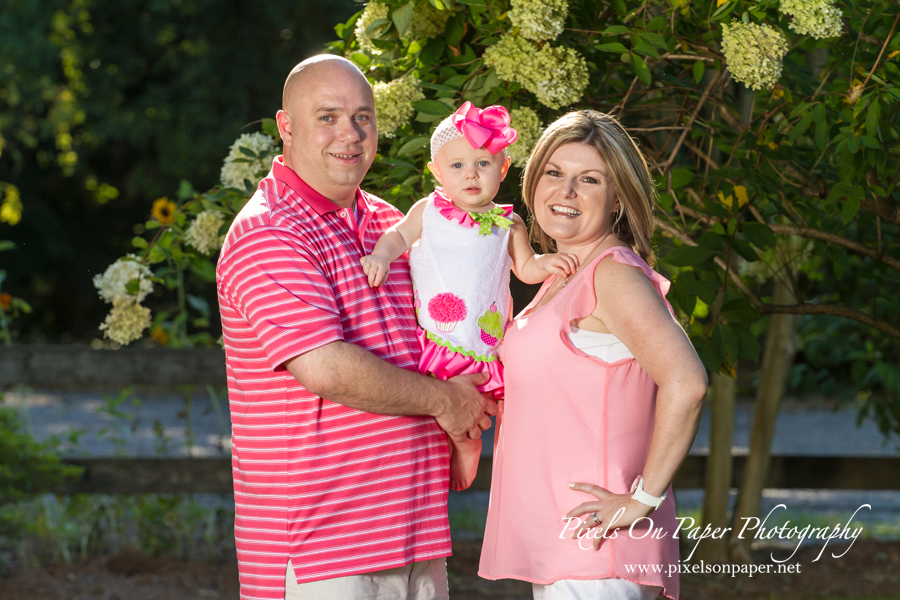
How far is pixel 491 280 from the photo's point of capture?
2.30 meters

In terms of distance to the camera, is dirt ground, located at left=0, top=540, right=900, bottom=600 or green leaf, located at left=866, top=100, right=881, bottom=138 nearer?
green leaf, located at left=866, top=100, right=881, bottom=138

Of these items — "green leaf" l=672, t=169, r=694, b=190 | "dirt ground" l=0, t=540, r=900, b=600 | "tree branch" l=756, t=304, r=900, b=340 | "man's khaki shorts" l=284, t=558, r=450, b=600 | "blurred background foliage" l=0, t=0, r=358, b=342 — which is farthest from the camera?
"blurred background foliage" l=0, t=0, r=358, b=342

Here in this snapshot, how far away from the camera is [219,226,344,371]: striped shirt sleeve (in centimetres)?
193

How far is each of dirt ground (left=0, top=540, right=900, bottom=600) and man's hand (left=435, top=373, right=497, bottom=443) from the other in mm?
2381

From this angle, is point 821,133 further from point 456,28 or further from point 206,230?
point 206,230

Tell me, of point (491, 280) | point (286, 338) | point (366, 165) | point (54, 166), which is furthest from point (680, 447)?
point (54, 166)

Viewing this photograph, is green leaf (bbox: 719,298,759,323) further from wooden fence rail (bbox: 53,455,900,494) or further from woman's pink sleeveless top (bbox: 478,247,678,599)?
wooden fence rail (bbox: 53,455,900,494)

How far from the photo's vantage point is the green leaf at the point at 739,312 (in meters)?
2.51

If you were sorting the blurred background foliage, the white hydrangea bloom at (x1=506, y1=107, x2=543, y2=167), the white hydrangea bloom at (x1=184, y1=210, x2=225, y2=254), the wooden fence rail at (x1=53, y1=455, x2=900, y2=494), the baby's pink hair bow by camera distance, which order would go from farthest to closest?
the blurred background foliage
the wooden fence rail at (x1=53, y1=455, x2=900, y2=494)
the white hydrangea bloom at (x1=184, y1=210, x2=225, y2=254)
the white hydrangea bloom at (x1=506, y1=107, x2=543, y2=167)
the baby's pink hair bow

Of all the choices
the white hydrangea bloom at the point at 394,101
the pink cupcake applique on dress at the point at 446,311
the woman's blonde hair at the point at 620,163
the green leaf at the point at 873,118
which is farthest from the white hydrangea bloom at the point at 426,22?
the green leaf at the point at 873,118

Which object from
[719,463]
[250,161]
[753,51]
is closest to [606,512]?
[753,51]

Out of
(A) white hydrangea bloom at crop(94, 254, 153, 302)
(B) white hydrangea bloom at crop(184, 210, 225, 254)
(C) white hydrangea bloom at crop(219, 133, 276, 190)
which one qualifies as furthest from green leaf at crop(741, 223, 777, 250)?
(A) white hydrangea bloom at crop(94, 254, 153, 302)

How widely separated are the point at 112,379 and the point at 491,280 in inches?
112

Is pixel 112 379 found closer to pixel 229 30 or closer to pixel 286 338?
pixel 286 338
